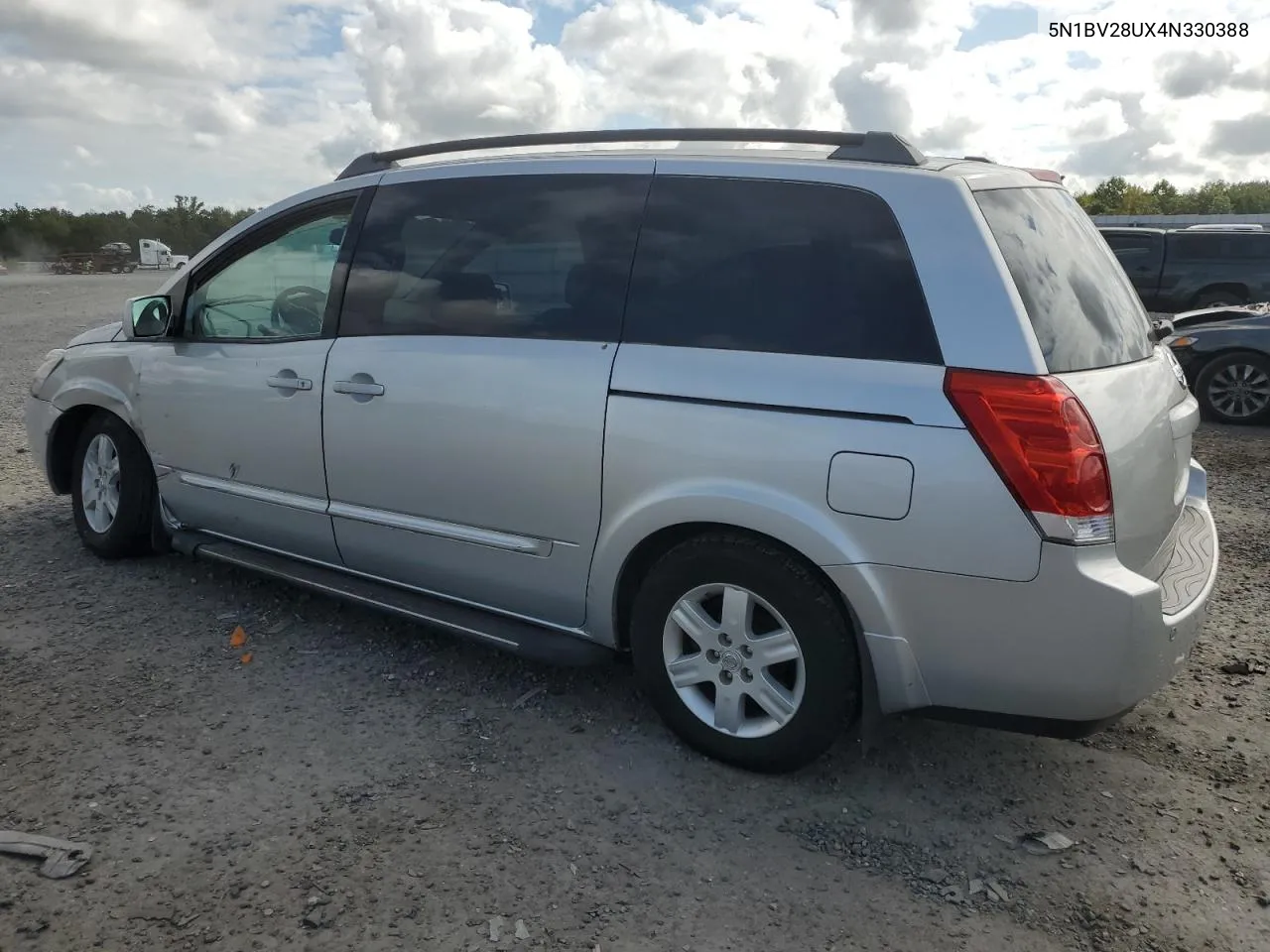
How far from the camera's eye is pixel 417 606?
13.1 feet

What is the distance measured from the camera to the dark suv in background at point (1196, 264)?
1409 cm

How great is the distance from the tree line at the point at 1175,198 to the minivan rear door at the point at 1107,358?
2692 inches

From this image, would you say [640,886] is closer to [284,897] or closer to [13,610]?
[284,897]

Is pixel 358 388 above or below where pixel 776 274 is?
below

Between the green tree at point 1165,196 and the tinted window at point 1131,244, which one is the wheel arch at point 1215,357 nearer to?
the tinted window at point 1131,244

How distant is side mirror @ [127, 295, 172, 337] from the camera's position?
488 cm

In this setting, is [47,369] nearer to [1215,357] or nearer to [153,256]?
[1215,357]

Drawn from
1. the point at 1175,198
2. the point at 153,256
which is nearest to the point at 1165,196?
the point at 1175,198

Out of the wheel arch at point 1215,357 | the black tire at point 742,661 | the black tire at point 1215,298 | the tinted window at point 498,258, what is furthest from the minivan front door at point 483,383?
the black tire at point 1215,298

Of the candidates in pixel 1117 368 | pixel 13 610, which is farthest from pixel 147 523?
pixel 1117 368

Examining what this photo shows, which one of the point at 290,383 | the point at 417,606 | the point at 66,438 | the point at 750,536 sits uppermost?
the point at 290,383

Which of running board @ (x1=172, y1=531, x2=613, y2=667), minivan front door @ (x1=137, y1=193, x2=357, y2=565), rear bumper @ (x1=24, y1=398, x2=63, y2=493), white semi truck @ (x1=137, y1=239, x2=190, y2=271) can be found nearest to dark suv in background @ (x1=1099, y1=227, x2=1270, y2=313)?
minivan front door @ (x1=137, y1=193, x2=357, y2=565)

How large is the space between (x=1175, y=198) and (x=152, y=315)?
8318cm

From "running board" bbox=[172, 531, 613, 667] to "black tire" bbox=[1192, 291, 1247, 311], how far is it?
43.9ft
